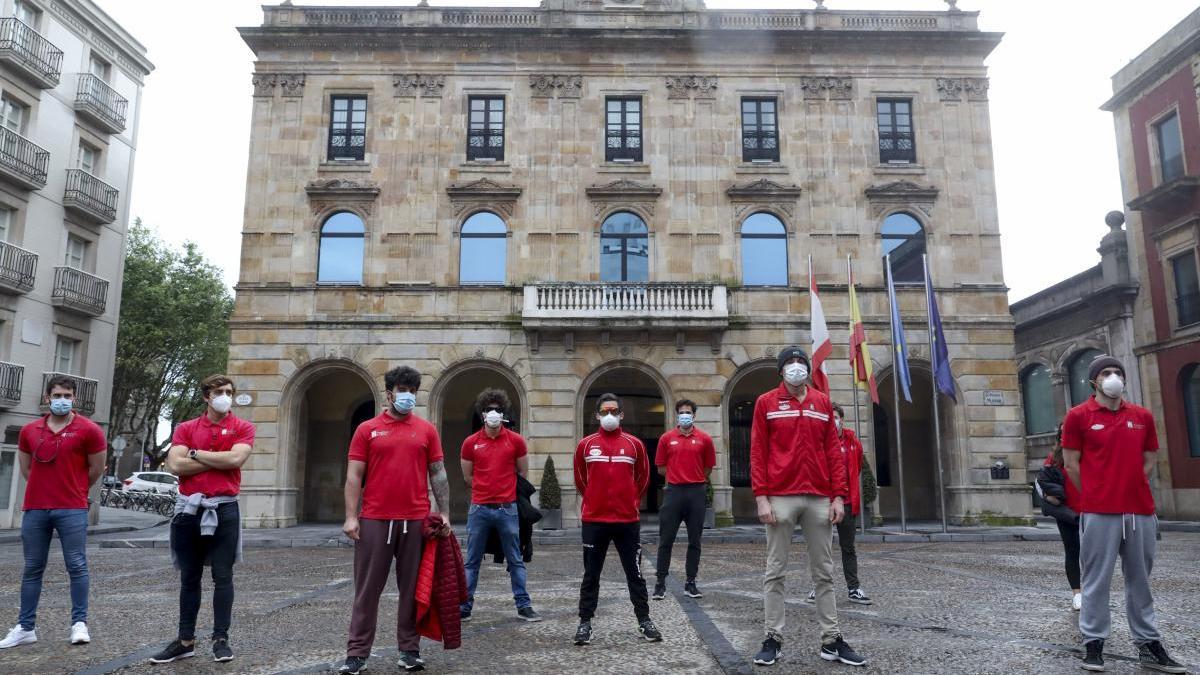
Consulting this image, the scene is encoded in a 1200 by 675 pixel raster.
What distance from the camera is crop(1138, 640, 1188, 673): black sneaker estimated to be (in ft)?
18.3

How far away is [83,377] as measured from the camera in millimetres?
26594

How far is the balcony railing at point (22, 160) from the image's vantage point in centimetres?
2377

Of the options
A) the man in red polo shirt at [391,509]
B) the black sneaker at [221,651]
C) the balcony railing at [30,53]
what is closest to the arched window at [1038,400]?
the man in red polo shirt at [391,509]

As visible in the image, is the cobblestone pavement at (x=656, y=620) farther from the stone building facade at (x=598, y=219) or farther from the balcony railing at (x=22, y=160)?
the balcony railing at (x=22, y=160)

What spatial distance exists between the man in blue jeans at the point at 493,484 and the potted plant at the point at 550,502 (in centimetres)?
1270

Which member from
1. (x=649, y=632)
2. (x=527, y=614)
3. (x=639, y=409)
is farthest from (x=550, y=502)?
(x=649, y=632)

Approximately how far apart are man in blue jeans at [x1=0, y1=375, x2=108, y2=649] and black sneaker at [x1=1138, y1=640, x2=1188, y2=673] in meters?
7.73

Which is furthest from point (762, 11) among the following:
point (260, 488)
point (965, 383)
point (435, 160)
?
point (260, 488)

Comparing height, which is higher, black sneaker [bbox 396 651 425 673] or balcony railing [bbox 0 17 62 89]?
balcony railing [bbox 0 17 62 89]

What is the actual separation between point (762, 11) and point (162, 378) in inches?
1278

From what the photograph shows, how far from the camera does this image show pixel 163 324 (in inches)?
1515

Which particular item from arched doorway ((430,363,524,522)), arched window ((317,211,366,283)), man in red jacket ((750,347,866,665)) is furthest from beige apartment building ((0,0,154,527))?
man in red jacket ((750,347,866,665))

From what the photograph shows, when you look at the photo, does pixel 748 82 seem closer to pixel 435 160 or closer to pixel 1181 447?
pixel 435 160

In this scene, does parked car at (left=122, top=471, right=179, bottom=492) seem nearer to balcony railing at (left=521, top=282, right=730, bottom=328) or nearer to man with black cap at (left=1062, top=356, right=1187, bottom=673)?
balcony railing at (left=521, top=282, right=730, bottom=328)
